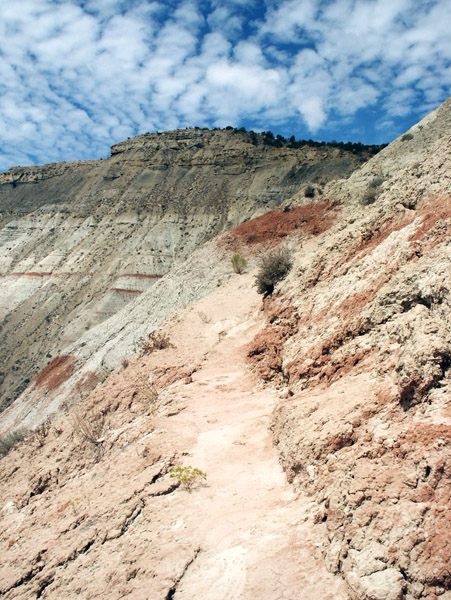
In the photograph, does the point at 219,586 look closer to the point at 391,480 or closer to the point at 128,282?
the point at 391,480

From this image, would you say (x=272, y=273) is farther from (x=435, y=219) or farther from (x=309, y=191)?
(x=309, y=191)

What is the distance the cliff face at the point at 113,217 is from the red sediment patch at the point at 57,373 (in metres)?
6.99

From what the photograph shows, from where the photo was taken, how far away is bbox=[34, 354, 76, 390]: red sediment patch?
1892 centimetres

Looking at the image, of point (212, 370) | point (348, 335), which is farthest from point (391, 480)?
point (212, 370)

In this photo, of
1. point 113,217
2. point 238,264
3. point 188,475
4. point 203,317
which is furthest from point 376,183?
point 113,217

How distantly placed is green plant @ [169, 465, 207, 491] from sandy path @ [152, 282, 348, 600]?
0.31ft

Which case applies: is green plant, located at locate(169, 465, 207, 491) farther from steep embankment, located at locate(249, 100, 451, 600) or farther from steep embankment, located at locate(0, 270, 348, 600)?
steep embankment, located at locate(249, 100, 451, 600)

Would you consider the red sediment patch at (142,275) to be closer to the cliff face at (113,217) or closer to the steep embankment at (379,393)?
the cliff face at (113,217)

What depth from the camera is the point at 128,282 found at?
3353cm

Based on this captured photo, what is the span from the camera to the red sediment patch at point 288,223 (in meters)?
18.5

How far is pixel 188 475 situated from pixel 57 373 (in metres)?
17.8

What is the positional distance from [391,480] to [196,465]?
8.51ft

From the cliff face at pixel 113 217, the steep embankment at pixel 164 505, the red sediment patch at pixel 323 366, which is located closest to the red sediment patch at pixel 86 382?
the steep embankment at pixel 164 505

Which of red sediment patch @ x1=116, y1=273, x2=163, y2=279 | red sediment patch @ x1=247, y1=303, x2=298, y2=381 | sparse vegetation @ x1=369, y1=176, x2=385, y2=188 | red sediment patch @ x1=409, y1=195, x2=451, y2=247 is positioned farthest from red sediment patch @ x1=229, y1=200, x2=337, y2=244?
red sediment patch @ x1=116, y1=273, x2=163, y2=279
